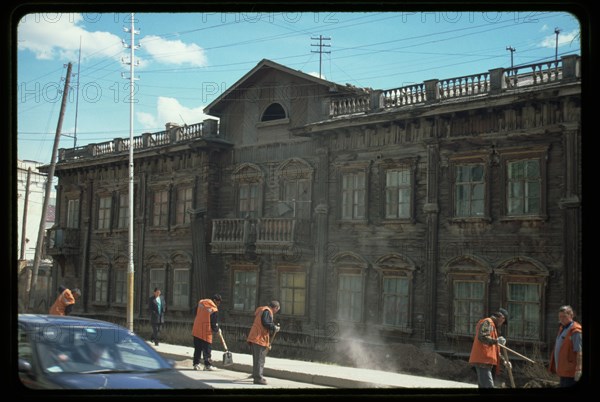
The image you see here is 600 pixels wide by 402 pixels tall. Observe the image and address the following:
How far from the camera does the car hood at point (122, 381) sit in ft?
15.6

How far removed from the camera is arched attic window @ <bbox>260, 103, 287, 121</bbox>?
62.8 feet

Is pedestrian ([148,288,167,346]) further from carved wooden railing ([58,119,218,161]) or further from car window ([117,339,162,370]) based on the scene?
car window ([117,339,162,370])

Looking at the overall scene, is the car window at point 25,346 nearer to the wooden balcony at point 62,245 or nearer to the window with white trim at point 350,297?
the wooden balcony at point 62,245

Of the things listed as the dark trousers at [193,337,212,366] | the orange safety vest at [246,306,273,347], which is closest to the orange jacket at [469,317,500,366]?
the orange safety vest at [246,306,273,347]

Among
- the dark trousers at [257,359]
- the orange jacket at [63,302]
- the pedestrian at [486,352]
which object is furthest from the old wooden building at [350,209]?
the pedestrian at [486,352]

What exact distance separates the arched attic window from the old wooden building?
0.03m

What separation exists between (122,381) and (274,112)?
14.9 metres

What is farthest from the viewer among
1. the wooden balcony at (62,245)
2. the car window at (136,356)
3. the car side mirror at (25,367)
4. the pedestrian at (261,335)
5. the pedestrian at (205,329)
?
the wooden balcony at (62,245)

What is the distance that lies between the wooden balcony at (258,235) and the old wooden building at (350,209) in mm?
41

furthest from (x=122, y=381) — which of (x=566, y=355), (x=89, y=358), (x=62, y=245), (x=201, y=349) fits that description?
(x=62, y=245)

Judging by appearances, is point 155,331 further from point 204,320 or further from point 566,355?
point 566,355

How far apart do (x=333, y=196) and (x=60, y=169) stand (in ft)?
22.2
